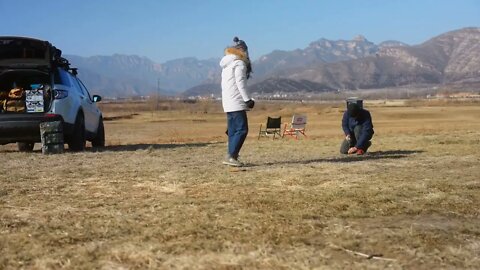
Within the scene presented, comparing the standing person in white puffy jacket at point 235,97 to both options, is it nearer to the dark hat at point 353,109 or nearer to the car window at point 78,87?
the dark hat at point 353,109

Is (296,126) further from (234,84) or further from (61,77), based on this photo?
(234,84)

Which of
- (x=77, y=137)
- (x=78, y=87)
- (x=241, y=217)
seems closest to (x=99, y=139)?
(x=78, y=87)

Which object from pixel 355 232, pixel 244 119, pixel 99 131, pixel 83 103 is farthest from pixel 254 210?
pixel 99 131

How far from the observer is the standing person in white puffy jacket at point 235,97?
25.2 feet

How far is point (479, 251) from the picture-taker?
145 inches

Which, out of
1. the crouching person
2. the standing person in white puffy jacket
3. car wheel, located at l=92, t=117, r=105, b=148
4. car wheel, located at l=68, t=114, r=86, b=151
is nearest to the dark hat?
the crouching person

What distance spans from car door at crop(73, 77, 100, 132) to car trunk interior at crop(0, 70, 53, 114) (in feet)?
3.25

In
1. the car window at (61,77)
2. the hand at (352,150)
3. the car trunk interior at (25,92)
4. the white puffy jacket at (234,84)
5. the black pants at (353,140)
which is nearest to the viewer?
the white puffy jacket at (234,84)

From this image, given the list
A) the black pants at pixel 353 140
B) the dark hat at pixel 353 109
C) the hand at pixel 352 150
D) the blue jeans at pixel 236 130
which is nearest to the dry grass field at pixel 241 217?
the blue jeans at pixel 236 130

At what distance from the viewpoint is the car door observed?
39.1 feet

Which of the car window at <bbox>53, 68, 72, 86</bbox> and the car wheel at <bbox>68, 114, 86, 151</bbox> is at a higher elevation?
the car window at <bbox>53, 68, 72, 86</bbox>

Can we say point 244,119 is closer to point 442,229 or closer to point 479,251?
point 442,229

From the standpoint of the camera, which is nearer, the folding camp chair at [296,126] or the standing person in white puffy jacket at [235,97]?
the standing person in white puffy jacket at [235,97]

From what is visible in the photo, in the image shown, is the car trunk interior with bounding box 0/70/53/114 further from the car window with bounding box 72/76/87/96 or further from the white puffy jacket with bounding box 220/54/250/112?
the white puffy jacket with bounding box 220/54/250/112
